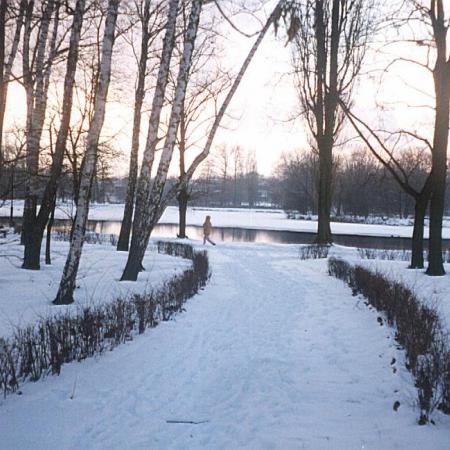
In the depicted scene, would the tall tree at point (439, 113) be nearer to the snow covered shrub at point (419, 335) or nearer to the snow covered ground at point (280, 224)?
Result: the snow covered shrub at point (419, 335)

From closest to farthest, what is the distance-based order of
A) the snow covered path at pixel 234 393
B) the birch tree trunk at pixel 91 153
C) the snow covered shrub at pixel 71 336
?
the snow covered path at pixel 234 393
the snow covered shrub at pixel 71 336
the birch tree trunk at pixel 91 153

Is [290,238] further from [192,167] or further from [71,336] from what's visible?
[71,336]

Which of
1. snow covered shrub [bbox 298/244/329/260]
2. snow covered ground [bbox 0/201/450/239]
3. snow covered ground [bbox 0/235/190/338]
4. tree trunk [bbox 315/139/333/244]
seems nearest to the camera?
snow covered ground [bbox 0/235/190/338]

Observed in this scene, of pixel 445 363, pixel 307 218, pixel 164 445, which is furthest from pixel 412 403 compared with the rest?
pixel 307 218

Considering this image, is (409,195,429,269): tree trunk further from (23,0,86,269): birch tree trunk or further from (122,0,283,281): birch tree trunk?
(23,0,86,269): birch tree trunk

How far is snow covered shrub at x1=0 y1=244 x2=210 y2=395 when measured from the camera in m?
3.92

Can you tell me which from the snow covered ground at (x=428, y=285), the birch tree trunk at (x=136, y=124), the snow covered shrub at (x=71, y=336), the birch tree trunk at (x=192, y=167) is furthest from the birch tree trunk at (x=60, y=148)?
the snow covered ground at (x=428, y=285)

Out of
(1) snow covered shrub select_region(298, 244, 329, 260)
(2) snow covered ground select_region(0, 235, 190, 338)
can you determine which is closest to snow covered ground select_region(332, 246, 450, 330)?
(1) snow covered shrub select_region(298, 244, 329, 260)

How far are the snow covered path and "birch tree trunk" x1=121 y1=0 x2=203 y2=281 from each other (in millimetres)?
2696

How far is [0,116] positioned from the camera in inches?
330

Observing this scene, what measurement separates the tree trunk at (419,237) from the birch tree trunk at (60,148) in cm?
996

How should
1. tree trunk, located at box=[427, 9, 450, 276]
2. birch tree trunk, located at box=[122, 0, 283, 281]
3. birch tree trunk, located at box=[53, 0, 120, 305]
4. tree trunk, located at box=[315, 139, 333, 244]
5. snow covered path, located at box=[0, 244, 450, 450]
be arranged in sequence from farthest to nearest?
tree trunk, located at box=[315, 139, 333, 244]
tree trunk, located at box=[427, 9, 450, 276]
birch tree trunk, located at box=[122, 0, 283, 281]
birch tree trunk, located at box=[53, 0, 120, 305]
snow covered path, located at box=[0, 244, 450, 450]

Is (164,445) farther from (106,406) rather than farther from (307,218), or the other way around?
(307,218)

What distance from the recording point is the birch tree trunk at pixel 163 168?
7.61 m
